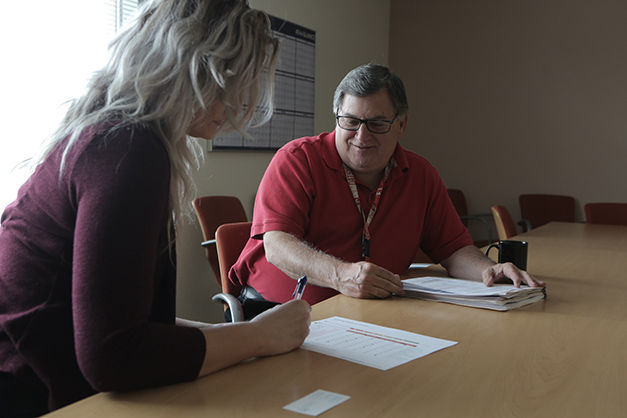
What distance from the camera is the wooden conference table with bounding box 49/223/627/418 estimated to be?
2.88 feet

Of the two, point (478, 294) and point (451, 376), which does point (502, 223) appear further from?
point (451, 376)

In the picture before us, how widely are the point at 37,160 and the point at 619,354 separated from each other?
120cm

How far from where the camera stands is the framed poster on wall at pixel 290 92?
13.3ft

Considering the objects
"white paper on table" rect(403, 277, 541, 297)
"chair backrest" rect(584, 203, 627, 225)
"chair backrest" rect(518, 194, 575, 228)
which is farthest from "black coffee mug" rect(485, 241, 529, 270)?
"chair backrest" rect(518, 194, 575, 228)

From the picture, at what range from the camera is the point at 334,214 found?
6.61 feet

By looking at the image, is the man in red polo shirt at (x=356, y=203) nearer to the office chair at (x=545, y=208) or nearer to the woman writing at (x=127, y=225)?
the woman writing at (x=127, y=225)

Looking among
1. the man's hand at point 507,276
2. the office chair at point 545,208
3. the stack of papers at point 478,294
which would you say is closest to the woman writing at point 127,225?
the stack of papers at point 478,294

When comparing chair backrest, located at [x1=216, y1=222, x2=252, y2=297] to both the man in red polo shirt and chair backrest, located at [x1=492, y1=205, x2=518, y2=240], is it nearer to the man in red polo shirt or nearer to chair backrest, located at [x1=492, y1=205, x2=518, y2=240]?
the man in red polo shirt

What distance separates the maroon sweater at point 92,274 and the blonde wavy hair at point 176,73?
5cm

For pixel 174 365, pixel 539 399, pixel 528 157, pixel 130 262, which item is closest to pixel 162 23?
pixel 130 262

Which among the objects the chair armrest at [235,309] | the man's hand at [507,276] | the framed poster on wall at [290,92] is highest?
the framed poster on wall at [290,92]

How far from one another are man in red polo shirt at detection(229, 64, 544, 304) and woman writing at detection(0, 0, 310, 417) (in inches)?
32.1

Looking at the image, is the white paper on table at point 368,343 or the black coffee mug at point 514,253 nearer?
the white paper on table at point 368,343

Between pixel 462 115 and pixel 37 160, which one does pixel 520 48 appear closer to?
pixel 462 115
